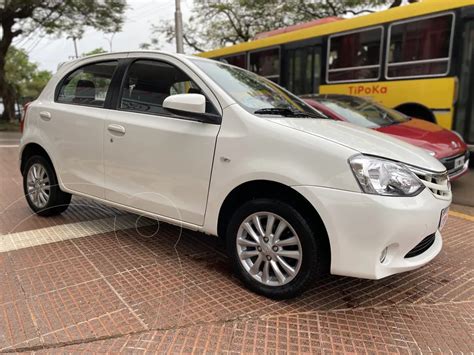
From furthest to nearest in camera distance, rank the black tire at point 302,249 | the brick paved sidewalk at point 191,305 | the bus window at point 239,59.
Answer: the bus window at point 239,59 → the black tire at point 302,249 → the brick paved sidewalk at point 191,305

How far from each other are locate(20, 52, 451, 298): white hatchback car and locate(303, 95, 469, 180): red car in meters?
2.46

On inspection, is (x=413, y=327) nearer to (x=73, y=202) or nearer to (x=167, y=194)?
(x=167, y=194)

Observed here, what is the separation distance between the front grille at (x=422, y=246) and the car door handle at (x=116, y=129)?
2437 mm

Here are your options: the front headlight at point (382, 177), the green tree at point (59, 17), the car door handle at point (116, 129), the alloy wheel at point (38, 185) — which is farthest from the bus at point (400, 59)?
the green tree at point (59, 17)

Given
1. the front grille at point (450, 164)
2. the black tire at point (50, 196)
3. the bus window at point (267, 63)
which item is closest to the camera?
the black tire at point (50, 196)

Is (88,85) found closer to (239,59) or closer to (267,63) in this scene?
(267,63)

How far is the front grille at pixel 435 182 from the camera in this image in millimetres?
2637

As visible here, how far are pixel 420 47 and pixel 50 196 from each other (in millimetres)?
7035

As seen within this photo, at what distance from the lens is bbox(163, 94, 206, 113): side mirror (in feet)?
9.46

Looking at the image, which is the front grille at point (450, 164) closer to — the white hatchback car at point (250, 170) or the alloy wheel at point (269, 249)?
the white hatchback car at point (250, 170)

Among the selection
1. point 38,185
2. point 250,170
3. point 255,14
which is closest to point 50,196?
point 38,185

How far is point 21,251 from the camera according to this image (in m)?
3.51

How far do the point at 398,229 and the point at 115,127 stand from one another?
2439 millimetres

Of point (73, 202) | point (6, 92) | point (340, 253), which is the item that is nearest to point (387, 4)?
point (73, 202)
